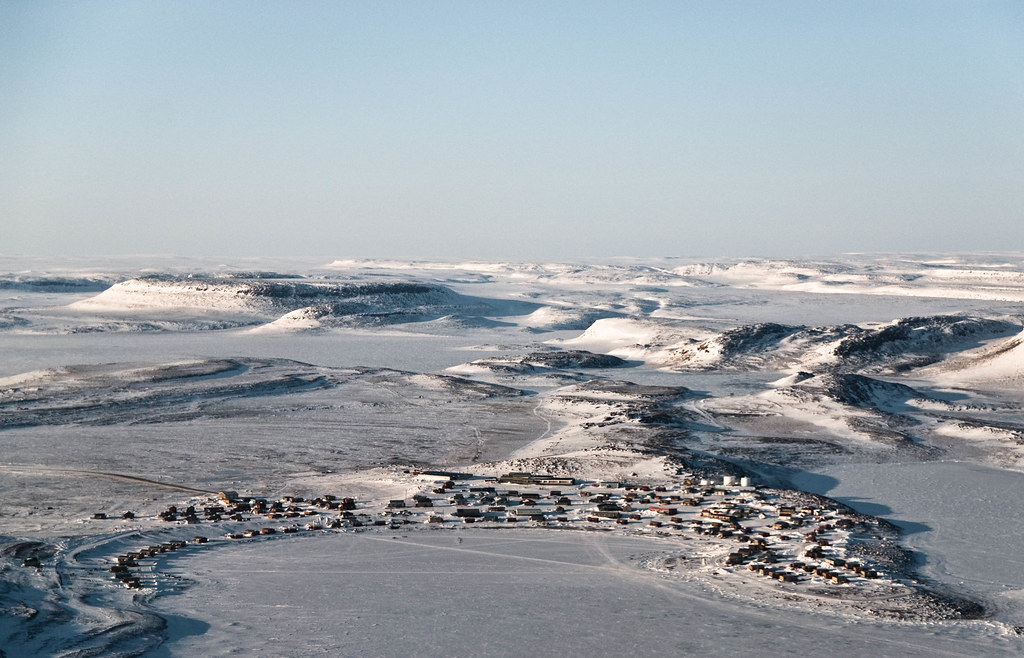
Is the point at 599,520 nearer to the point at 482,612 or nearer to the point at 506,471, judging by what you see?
the point at 506,471

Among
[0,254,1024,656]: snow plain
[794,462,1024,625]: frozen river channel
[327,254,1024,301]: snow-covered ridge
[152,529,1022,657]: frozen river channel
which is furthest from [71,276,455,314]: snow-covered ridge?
[152,529,1022,657]: frozen river channel

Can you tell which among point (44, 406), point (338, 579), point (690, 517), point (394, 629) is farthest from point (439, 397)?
point (394, 629)

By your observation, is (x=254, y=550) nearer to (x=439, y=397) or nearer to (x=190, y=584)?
(x=190, y=584)

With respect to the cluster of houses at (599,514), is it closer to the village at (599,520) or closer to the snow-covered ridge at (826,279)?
the village at (599,520)

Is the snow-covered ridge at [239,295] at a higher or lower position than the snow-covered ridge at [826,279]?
lower

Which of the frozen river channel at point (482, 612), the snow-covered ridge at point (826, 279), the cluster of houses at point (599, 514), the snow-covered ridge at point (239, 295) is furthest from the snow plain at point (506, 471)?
the snow-covered ridge at point (826, 279)

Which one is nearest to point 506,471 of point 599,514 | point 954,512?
point 599,514
